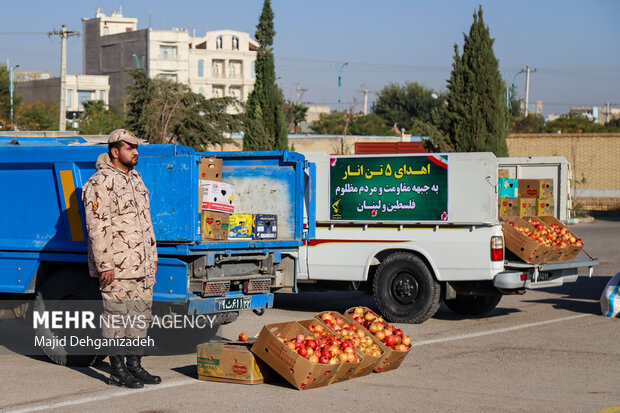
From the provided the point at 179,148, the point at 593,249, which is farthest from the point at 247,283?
the point at 593,249

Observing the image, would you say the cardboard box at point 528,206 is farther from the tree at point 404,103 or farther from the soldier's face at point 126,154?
the tree at point 404,103

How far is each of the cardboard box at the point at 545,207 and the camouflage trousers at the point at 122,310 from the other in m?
8.74

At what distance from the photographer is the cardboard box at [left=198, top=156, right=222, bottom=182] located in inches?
384

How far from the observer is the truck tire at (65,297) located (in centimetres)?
898

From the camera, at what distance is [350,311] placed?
9430 mm

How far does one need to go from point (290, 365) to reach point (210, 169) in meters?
2.96

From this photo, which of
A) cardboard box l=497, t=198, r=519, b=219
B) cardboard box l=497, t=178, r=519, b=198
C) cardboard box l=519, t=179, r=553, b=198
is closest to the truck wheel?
cardboard box l=497, t=198, r=519, b=219

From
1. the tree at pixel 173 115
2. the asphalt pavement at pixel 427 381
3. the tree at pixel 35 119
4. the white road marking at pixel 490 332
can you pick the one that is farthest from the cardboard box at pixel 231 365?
the tree at pixel 35 119

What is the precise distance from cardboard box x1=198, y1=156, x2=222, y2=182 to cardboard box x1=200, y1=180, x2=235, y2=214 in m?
0.25

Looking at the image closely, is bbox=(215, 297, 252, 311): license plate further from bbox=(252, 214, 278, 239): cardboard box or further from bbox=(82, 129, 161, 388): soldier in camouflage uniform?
bbox=(82, 129, 161, 388): soldier in camouflage uniform

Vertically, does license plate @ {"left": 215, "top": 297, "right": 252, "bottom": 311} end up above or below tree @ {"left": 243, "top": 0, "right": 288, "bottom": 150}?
below

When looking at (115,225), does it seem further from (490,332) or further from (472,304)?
(472,304)

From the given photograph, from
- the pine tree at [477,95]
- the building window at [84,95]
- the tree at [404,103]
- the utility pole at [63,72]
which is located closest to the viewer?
the pine tree at [477,95]

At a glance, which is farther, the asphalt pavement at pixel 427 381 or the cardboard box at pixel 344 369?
the cardboard box at pixel 344 369
